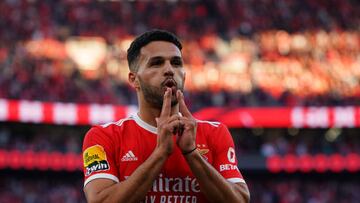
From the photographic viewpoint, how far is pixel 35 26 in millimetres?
32312

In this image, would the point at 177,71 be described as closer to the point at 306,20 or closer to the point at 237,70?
the point at 237,70

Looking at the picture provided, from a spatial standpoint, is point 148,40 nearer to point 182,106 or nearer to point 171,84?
point 171,84

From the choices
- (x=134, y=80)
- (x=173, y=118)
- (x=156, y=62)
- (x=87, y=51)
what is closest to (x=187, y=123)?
(x=173, y=118)

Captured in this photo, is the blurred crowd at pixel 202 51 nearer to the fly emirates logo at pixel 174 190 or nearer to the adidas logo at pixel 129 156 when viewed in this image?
the adidas logo at pixel 129 156

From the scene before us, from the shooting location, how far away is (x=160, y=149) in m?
4.13

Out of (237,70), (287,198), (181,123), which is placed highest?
(237,70)

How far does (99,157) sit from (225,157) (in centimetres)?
73

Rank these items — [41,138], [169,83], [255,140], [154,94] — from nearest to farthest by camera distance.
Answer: [169,83] < [154,94] < [41,138] < [255,140]

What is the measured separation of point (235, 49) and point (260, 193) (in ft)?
20.9

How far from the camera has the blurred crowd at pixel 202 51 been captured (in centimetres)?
3016

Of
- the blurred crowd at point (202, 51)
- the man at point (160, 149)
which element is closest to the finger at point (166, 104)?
the man at point (160, 149)

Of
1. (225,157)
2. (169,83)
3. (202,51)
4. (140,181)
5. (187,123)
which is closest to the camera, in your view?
(140,181)

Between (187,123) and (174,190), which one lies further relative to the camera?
(174,190)

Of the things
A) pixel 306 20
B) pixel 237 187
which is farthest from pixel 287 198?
pixel 237 187
